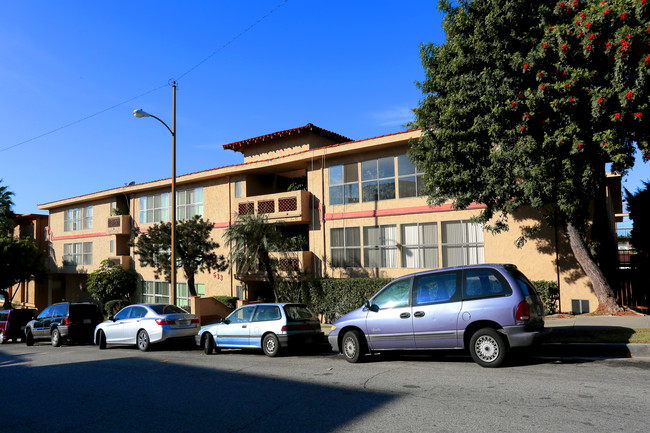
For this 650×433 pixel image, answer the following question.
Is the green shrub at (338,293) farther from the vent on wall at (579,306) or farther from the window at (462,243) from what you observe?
the vent on wall at (579,306)

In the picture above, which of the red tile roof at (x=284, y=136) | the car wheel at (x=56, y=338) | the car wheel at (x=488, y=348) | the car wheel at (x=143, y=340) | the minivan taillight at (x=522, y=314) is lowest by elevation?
the car wheel at (x=56, y=338)

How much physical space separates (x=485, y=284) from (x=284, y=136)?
1755 cm

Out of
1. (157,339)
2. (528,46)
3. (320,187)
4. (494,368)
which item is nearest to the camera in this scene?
(494,368)

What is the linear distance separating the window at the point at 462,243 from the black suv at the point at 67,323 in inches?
520

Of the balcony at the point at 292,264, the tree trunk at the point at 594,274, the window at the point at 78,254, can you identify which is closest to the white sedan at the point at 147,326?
the balcony at the point at 292,264

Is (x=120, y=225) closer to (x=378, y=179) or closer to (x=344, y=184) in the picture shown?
(x=344, y=184)

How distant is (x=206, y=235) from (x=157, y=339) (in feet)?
31.8

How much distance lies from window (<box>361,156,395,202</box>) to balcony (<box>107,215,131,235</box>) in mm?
18079

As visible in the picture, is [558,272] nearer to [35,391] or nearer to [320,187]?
[320,187]

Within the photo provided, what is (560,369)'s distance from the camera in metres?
8.20

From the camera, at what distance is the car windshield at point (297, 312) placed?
40.4 feet

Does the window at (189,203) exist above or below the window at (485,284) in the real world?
above

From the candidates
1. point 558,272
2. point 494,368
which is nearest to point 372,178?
point 558,272

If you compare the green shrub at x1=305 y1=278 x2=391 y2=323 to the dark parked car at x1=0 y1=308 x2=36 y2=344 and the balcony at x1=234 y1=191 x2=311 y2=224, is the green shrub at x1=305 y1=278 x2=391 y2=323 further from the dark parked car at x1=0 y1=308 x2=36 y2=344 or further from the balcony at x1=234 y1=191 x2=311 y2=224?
the dark parked car at x1=0 y1=308 x2=36 y2=344
